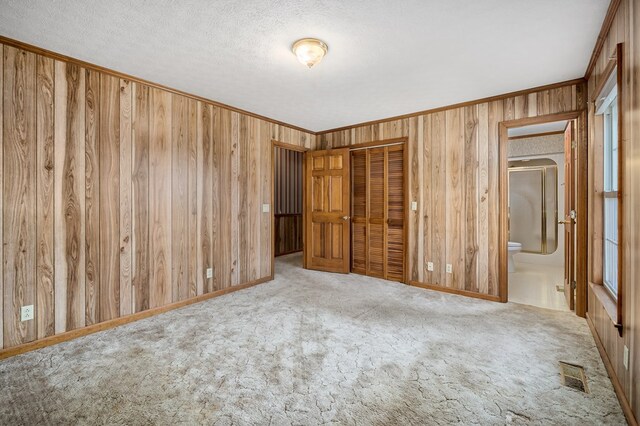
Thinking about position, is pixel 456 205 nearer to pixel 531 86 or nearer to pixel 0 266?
pixel 531 86

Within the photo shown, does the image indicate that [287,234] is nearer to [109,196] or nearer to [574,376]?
[109,196]

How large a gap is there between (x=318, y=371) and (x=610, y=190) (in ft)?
8.57

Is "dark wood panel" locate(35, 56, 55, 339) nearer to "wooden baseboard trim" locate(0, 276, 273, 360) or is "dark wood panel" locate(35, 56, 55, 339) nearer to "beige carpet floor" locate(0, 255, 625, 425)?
A: "wooden baseboard trim" locate(0, 276, 273, 360)

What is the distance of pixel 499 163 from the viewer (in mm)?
3465

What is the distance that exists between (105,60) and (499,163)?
4154mm

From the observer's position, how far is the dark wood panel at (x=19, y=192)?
226 centimetres

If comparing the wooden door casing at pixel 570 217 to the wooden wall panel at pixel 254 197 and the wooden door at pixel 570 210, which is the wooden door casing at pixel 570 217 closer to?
the wooden door at pixel 570 210

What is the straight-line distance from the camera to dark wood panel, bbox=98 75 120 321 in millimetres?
2746

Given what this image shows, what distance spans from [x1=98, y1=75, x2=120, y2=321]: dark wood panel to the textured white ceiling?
31 cm

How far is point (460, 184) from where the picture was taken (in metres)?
3.75

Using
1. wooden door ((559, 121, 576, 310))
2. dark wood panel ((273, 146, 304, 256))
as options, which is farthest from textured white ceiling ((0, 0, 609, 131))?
dark wood panel ((273, 146, 304, 256))

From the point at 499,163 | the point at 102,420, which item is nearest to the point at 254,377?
the point at 102,420

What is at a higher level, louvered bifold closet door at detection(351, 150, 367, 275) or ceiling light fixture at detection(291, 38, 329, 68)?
ceiling light fixture at detection(291, 38, 329, 68)

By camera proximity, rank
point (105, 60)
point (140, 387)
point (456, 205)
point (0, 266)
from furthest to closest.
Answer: point (456, 205) → point (105, 60) → point (0, 266) → point (140, 387)
